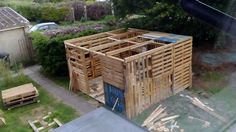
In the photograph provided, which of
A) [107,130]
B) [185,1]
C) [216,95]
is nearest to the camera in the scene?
[185,1]

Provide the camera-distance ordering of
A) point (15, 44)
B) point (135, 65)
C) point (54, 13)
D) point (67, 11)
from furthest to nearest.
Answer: point (54, 13)
point (67, 11)
point (15, 44)
point (135, 65)

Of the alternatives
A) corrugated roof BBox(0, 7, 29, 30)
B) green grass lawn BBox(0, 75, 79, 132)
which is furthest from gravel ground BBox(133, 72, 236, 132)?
corrugated roof BBox(0, 7, 29, 30)

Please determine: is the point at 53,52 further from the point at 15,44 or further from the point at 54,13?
the point at 54,13

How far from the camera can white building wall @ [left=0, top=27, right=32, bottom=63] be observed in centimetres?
1499

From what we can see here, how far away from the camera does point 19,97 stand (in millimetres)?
10797

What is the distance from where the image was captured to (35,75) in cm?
1400

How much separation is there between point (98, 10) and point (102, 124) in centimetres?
2446

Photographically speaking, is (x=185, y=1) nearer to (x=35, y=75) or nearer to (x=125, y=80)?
(x=125, y=80)

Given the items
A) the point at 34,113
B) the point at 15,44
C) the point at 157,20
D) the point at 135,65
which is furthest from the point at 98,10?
the point at 135,65

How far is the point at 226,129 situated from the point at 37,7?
1087 inches

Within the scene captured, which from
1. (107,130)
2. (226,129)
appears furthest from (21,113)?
(226,129)

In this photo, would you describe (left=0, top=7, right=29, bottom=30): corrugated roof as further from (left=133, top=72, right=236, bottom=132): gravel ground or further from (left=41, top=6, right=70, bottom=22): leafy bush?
(left=41, top=6, right=70, bottom=22): leafy bush

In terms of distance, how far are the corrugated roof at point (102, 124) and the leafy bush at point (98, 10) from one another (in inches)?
943

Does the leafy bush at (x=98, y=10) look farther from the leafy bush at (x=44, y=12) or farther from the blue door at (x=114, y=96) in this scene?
the blue door at (x=114, y=96)
